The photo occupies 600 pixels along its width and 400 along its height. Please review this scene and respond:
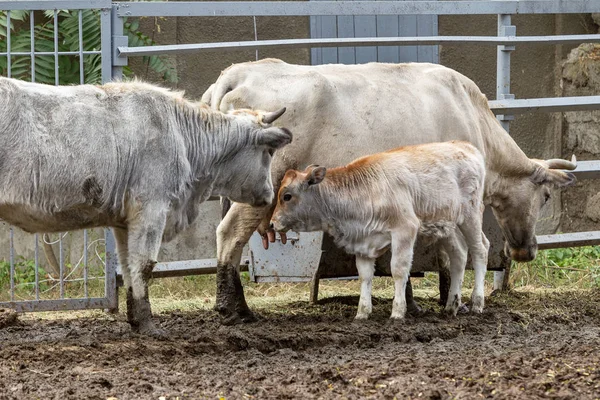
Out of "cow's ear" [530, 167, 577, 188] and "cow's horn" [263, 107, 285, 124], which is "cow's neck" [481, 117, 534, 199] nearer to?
"cow's ear" [530, 167, 577, 188]

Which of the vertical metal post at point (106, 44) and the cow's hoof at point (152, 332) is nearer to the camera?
the cow's hoof at point (152, 332)

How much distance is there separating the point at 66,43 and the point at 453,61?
14.3 feet

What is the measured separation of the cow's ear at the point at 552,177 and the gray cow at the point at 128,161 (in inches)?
107

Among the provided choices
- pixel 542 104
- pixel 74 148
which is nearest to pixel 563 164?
pixel 542 104

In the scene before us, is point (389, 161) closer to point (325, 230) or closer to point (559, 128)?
point (325, 230)

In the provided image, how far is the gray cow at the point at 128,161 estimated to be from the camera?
698 centimetres

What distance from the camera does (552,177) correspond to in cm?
952

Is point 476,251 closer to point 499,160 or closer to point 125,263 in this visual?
point 499,160

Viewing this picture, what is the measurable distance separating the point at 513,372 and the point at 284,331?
222 cm

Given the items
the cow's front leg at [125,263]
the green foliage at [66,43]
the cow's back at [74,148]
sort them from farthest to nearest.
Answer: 1. the green foliage at [66,43]
2. the cow's front leg at [125,263]
3. the cow's back at [74,148]

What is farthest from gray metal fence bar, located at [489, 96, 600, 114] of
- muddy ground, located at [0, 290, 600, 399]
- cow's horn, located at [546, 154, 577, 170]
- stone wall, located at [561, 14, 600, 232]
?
stone wall, located at [561, 14, 600, 232]

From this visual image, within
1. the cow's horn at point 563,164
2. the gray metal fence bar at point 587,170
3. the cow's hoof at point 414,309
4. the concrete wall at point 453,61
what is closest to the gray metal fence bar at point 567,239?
the gray metal fence bar at point 587,170

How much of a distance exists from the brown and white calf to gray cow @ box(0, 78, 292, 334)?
293 millimetres

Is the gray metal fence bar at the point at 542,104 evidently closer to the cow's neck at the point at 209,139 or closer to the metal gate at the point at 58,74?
the cow's neck at the point at 209,139
